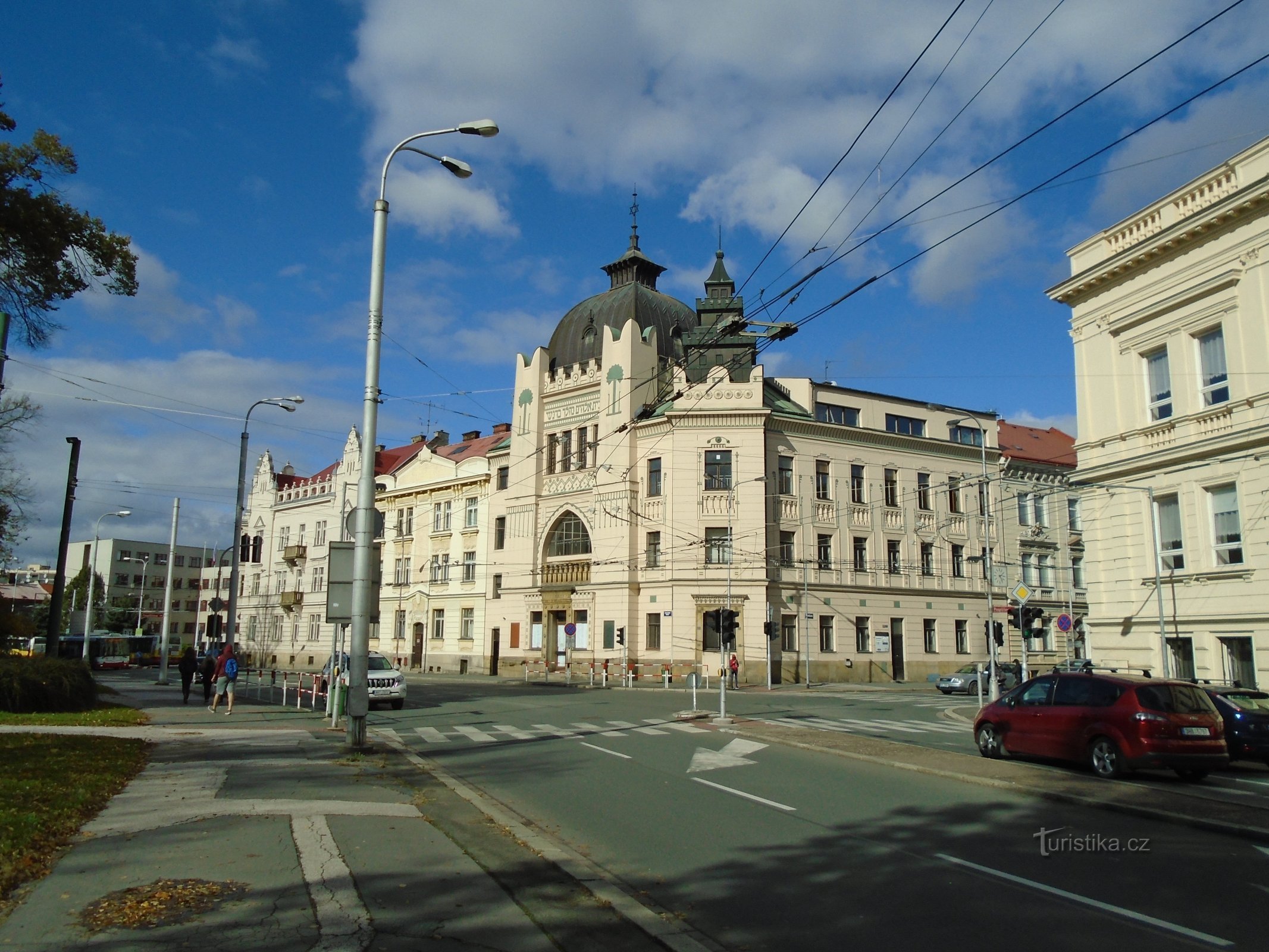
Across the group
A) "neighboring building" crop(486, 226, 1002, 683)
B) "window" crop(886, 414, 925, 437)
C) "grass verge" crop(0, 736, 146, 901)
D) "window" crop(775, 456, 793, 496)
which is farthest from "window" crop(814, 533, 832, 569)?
"grass verge" crop(0, 736, 146, 901)

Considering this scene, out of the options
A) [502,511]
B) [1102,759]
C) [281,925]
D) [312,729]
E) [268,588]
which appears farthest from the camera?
[268,588]

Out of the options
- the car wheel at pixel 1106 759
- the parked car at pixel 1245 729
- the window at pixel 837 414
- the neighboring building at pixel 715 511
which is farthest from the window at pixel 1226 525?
the window at pixel 837 414

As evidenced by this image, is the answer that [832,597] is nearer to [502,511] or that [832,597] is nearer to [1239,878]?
[502,511]

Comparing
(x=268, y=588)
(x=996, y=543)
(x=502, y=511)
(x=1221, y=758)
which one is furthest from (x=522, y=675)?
(x=1221, y=758)

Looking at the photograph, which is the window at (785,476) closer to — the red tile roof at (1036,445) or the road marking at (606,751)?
the red tile roof at (1036,445)

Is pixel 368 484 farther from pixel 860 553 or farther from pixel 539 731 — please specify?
pixel 860 553

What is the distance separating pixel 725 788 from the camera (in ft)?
39.8

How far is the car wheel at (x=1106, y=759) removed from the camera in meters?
12.9

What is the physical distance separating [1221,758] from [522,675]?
126 feet

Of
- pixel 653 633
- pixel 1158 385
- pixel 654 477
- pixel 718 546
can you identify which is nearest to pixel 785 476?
pixel 718 546

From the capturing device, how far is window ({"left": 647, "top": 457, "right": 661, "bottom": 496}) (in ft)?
148

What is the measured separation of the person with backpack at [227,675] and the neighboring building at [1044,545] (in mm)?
39421

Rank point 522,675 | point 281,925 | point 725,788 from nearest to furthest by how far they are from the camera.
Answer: point 281,925 → point 725,788 → point 522,675

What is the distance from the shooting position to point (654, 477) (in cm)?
4538
